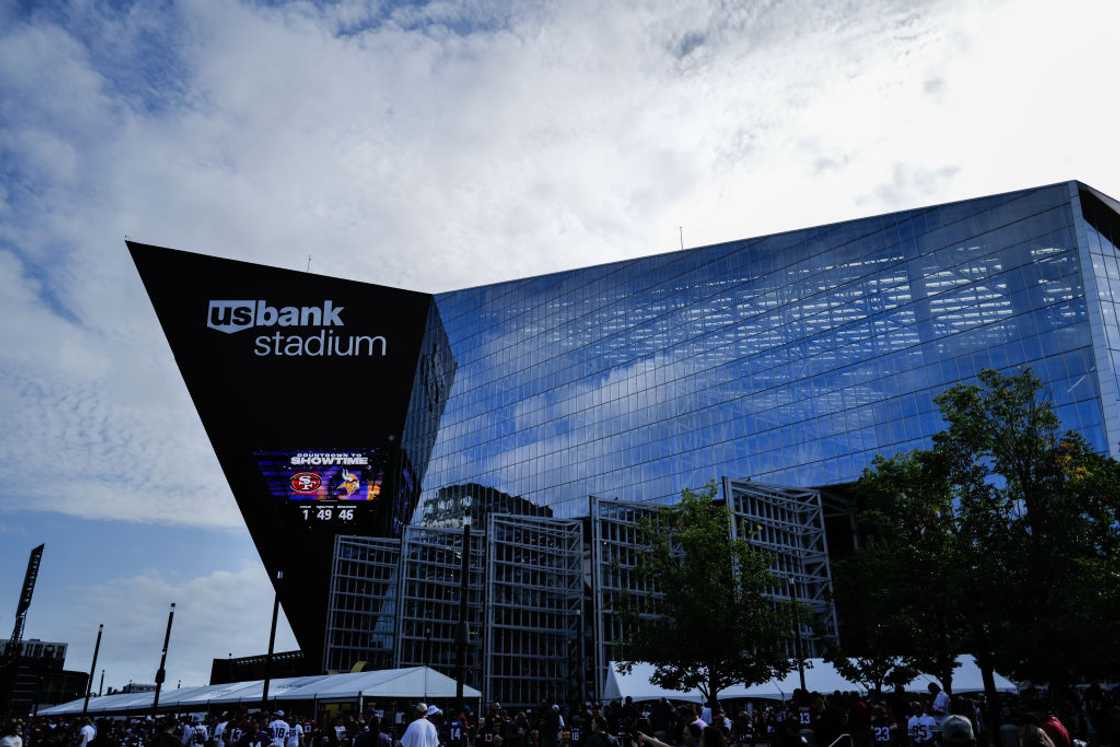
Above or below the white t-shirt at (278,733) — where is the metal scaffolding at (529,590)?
above

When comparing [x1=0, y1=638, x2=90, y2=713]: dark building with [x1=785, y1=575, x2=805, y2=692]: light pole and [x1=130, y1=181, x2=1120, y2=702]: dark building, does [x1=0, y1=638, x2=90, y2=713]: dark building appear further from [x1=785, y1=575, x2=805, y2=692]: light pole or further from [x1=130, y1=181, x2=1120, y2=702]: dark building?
[x1=785, y1=575, x2=805, y2=692]: light pole

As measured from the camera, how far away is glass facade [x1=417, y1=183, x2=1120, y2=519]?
169ft

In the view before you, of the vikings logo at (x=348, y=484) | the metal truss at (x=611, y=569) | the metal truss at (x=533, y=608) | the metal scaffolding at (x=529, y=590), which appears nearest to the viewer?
the metal truss at (x=611, y=569)

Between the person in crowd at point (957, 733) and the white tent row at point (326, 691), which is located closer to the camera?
the person in crowd at point (957, 733)

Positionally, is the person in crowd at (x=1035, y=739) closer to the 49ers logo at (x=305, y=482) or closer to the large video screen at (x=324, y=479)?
the large video screen at (x=324, y=479)

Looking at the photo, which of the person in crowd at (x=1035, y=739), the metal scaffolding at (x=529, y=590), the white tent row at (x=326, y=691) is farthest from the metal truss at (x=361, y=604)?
the person in crowd at (x=1035, y=739)

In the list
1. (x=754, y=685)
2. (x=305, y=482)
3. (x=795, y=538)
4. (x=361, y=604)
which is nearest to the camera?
(x=754, y=685)

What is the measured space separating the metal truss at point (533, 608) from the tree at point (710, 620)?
2008 centimetres

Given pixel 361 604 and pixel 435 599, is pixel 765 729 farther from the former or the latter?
pixel 361 604

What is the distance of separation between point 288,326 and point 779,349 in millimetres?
45401

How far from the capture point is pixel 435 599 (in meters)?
67.4

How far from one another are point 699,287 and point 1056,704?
4926cm

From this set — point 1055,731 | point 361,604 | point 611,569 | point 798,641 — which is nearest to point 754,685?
point 798,641

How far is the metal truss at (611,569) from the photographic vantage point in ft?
168
